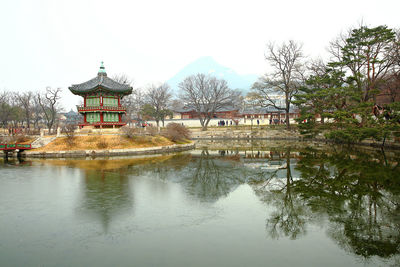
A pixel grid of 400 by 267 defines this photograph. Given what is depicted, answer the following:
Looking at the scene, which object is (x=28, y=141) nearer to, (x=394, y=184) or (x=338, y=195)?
(x=338, y=195)

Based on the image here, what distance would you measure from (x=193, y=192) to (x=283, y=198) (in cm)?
422

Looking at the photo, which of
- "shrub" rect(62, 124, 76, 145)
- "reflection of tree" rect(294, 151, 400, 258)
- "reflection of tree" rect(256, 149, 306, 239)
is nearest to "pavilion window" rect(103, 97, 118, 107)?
"shrub" rect(62, 124, 76, 145)

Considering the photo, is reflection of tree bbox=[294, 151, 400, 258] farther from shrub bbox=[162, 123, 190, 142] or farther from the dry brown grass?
shrub bbox=[162, 123, 190, 142]

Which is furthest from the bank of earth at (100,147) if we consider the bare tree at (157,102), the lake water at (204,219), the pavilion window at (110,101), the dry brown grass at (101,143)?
the bare tree at (157,102)

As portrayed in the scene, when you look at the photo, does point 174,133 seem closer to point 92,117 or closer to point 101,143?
point 101,143

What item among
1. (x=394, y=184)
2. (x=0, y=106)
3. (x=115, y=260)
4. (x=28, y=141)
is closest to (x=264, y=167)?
(x=394, y=184)

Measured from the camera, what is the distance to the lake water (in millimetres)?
7281

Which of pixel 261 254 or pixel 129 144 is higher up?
pixel 129 144

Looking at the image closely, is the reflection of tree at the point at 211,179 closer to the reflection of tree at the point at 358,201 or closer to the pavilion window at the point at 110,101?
the reflection of tree at the point at 358,201

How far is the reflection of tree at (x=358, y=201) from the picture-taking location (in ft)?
26.0

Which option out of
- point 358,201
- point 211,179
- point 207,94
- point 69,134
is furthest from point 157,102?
point 358,201

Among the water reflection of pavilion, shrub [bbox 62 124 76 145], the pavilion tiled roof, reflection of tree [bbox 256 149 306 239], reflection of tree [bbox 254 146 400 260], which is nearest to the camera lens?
reflection of tree [bbox 254 146 400 260]

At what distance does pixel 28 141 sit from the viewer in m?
32.9

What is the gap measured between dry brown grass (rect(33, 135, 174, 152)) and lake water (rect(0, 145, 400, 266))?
13.3m
